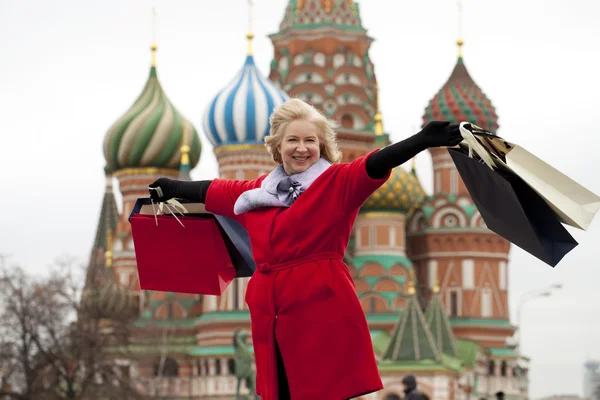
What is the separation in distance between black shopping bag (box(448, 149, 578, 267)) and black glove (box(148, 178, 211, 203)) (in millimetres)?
1191

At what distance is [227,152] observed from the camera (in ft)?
138

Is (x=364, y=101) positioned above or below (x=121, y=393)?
above

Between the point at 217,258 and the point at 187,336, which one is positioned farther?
the point at 187,336

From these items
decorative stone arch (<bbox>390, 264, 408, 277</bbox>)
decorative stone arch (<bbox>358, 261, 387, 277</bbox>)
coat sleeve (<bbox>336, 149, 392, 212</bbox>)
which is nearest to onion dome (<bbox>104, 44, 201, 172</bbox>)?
decorative stone arch (<bbox>358, 261, 387, 277</bbox>)

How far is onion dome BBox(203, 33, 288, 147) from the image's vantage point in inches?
1646

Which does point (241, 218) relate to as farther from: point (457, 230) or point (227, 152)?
point (457, 230)

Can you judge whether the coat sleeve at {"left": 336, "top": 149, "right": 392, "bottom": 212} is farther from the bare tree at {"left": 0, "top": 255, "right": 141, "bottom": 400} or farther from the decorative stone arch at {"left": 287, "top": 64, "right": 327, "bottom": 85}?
the decorative stone arch at {"left": 287, "top": 64, "right": 327, "bottom": 85}

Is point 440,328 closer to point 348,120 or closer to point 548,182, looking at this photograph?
point 348,120

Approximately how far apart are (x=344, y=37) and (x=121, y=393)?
51.6ft

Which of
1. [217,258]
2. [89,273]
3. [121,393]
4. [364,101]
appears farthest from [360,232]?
[217,258]

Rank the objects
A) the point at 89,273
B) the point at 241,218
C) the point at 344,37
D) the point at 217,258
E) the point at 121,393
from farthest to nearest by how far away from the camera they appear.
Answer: the point at 344,37, the point at 89,273, the point at 121,393, the point at 217,258, the point at 241,218

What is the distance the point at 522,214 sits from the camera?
15.4 feet

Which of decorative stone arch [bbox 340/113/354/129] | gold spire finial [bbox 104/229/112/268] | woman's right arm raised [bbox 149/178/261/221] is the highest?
decorative stone arch [bbox 340/113/354/129]

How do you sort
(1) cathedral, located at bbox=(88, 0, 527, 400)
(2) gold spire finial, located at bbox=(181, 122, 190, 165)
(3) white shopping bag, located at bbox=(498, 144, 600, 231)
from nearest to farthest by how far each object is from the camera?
(3) white shopping bag, located at bbox=(498, 144, 600, 231)
(1) cathedral, located at bbox=(88, 0, 527, 400)
(2) gold spire finial, located at bbox=(181, 122, 190, 165)
